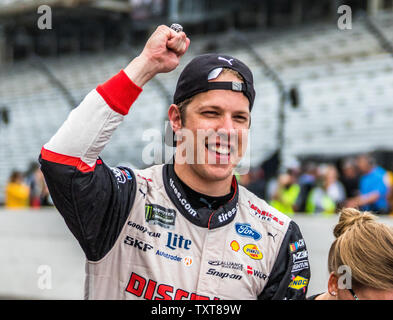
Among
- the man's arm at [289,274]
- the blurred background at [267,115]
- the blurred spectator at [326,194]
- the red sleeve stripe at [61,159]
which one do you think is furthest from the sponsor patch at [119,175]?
the blurred spectator at [326,194]

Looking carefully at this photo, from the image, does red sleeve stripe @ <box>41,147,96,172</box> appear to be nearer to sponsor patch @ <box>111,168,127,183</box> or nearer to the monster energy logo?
sponsor patch @ <box>111,168,127,183</box>

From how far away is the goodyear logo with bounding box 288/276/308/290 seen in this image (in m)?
1.80

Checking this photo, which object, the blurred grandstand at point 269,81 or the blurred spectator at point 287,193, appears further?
the blurred grandstand at point 269,81

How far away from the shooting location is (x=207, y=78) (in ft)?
5.69

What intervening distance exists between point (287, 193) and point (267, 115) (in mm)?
3640

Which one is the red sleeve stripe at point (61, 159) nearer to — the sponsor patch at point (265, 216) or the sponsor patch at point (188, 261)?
the sponsor patch at point (188, 261)

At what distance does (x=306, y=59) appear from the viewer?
1084 cm

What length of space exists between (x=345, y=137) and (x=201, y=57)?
8425mm

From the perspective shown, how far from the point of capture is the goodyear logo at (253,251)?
179cm

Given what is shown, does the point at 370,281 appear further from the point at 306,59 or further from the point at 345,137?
the point at 306,59

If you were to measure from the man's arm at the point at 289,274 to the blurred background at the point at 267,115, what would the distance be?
0.99 m

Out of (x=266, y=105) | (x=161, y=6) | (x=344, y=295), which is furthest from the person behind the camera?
(x=161, y=6)

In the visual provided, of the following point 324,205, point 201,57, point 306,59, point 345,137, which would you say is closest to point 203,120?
point 201,57

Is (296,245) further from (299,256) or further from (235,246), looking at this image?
(235,246)
